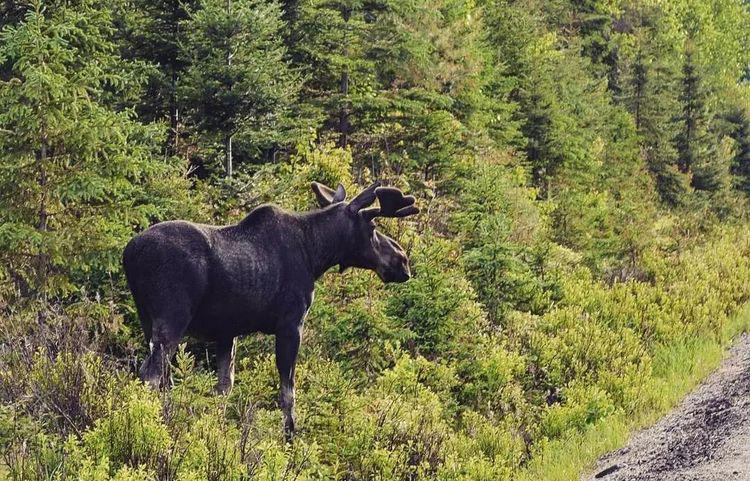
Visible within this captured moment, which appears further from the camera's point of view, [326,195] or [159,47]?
[159,47]

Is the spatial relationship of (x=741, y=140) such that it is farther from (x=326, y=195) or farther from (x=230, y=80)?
(x=326, y=195)

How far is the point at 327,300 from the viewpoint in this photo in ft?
33.2

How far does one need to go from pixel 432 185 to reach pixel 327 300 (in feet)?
23.8

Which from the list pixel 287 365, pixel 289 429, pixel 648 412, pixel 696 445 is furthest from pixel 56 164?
pixel 648 412

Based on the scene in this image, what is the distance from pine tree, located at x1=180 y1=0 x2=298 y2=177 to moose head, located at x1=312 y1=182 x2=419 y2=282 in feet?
11.6

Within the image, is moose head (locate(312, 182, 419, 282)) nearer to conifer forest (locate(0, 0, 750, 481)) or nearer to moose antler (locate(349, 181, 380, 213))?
moose antler (locate(349, 181, 380, 213))

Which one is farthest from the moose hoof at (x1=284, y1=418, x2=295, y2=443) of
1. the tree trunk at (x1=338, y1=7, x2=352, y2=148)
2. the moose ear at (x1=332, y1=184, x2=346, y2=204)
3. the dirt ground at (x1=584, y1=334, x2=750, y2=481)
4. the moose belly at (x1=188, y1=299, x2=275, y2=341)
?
the tree trunk at (x1=338, y1=7, x2=352, y2=148)

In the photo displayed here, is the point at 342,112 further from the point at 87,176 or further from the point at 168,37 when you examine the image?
the point at 87,176

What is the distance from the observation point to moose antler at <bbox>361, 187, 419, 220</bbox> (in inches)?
300

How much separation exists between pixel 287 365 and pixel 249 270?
83 cm

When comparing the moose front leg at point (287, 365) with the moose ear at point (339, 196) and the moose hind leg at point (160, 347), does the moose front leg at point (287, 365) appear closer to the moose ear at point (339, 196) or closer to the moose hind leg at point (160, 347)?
the moose hind leg at point (160, 347)

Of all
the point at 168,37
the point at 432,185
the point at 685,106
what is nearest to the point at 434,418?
the point at 168,37

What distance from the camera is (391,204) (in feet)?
25.2

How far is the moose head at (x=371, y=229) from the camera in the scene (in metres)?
7.57
